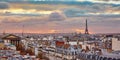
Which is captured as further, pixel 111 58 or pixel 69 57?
pixel 69 57

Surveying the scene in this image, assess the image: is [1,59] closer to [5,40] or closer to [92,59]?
[92,59]

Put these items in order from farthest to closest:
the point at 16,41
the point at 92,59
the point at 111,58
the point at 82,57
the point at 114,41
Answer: the point at 16,41 < the point at 114,41 < the point at 82,57 < the point at 92,59 < the point at 111,58

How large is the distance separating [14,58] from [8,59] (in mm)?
459

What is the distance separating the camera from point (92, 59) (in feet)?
119

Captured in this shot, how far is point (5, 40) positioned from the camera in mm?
70062

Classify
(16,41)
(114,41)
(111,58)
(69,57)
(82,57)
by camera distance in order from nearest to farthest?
(111,58) → (82,57) → (69,57) → (114,41) → (16,41)

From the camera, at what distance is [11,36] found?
235ft

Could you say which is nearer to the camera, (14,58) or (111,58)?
(111,58)

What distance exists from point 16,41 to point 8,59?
33430 millimetres

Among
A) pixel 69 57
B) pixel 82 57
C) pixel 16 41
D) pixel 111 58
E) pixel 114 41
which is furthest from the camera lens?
pixel 16 41

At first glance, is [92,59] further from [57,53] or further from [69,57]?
[57,53]

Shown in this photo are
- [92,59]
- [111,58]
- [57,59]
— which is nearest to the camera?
[111,58]

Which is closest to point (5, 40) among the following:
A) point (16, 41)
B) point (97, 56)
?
point (16, 41)

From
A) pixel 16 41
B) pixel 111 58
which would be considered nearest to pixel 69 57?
pixel 111 58
